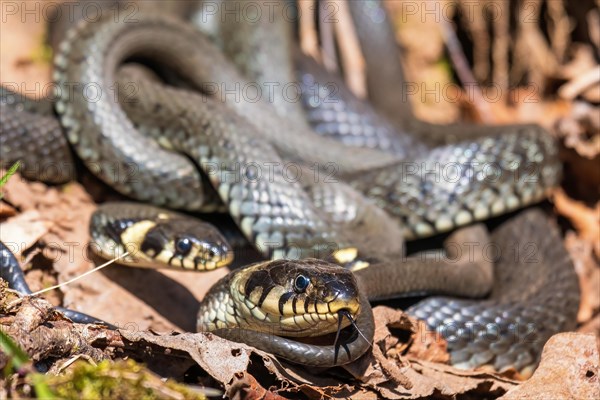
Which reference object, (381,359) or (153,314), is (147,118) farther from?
(381,359)

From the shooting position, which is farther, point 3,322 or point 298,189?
point 298,189

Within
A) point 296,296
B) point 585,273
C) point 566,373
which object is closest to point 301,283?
point 296,296

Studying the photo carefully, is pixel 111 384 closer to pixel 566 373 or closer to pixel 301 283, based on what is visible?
pixel 301 283

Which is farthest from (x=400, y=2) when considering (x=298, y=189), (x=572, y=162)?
(x=298, y=189)

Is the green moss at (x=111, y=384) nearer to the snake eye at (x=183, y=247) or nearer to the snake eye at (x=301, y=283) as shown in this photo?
the snake eye at (x=301, y=283)

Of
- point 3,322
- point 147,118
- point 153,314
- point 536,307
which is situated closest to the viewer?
point 3,322

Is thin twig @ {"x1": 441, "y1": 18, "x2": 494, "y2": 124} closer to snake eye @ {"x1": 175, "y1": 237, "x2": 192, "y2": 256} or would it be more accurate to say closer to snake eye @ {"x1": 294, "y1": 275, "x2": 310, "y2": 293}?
snake eye @ {"x1": 175, "y1": 237, "x2": 192, "y2": 256}

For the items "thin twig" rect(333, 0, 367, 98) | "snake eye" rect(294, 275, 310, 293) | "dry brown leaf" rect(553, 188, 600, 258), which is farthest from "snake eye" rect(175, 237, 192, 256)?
"thin twig" rect(333, 0, 367, 98)
